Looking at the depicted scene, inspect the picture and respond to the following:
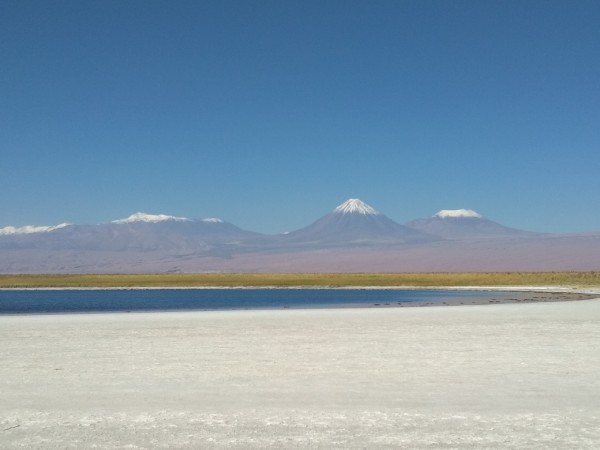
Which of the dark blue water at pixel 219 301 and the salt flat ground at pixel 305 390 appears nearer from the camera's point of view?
the salt flat ground at pixel 305 390

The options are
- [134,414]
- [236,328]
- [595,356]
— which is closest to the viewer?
[134,414]

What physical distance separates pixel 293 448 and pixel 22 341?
1452 centimetres

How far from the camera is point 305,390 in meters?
11.2

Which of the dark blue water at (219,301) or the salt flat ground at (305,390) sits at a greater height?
the salt flat ground at (305,390)

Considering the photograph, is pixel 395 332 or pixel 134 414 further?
pixel 395 332

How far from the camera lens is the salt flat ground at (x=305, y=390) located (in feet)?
27.5

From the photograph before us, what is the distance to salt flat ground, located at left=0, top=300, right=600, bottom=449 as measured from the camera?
27.5 feet

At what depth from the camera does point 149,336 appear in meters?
20.9

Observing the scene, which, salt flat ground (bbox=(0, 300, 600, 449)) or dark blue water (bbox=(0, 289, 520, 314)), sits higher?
salt flat ground (bbox=(0, 300, 600, 449))

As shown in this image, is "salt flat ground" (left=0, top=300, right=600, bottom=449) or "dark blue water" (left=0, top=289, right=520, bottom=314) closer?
"salt flat ground" (left=0, top=300, right=600, bottom=449)

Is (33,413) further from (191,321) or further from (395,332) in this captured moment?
(191,321)

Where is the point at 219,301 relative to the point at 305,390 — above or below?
below

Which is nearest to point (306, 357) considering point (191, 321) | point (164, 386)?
point (164, 386)

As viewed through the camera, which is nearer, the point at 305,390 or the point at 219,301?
the point at 305,390
